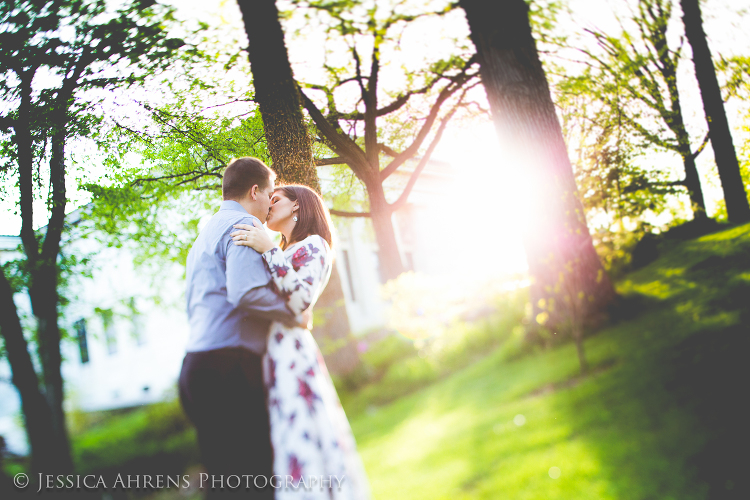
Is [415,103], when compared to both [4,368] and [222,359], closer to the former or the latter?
[222,359]

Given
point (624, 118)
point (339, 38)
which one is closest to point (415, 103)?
point (339, 38)

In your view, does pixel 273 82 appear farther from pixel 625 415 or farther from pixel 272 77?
pixel 625 415

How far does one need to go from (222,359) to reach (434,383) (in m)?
9.77

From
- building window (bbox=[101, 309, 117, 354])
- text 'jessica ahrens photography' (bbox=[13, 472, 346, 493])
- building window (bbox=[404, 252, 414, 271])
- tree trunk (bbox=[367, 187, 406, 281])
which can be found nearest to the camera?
text 'jessica ahrens photography' (bbox=[13, 472, 346, 493])

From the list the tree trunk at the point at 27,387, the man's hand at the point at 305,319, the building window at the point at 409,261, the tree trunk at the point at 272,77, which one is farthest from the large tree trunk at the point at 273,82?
the tree trunk at the point at 27,387

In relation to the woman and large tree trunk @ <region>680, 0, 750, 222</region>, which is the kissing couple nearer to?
the woman

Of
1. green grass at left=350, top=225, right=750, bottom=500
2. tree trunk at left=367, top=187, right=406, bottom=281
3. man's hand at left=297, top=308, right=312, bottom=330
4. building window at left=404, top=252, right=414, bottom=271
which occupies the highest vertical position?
tree trunk at left=367, top=187, right=406, bottom=281

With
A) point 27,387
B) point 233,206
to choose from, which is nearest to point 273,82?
point 233,206

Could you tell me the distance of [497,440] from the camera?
19.1 ft

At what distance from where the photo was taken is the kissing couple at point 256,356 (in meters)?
1.58

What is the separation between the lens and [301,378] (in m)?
1.75

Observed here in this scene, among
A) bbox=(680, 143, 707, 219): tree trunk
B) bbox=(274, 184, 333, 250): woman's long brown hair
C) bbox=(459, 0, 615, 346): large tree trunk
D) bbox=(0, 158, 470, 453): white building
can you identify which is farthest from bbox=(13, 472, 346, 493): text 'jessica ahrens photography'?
bbox=(680, 143, 707, 219): tree trunk

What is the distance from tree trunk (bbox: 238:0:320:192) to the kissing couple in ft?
0.45

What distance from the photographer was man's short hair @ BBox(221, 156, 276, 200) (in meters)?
1.57
